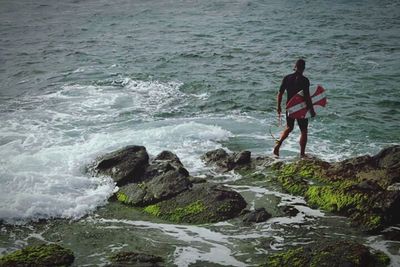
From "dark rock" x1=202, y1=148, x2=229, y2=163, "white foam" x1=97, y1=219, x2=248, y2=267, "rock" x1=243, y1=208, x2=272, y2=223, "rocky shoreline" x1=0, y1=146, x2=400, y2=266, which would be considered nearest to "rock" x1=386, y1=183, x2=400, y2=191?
"rocky shoreline" x1=0, y1=146, x2=400, y2=266

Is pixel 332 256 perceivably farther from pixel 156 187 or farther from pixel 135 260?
pixel 156 187

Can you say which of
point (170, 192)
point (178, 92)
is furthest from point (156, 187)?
point (178, 92)

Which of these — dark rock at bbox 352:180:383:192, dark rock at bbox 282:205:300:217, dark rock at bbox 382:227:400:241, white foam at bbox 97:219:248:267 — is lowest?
white foam at bbox 97:219:248:267

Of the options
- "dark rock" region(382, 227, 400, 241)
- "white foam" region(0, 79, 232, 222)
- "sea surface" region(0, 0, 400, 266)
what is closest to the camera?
"dark rock" region(382, 227, 400, 241)

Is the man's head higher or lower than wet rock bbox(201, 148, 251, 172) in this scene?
higher

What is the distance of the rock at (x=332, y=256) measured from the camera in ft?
18.9

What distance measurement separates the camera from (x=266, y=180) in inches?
361

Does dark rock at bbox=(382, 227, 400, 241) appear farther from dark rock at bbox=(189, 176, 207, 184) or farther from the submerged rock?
dark rock at bbox=(189, 176, 207, 184)

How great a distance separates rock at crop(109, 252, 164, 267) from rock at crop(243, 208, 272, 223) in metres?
1.82

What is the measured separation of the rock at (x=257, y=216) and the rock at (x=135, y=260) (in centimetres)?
182

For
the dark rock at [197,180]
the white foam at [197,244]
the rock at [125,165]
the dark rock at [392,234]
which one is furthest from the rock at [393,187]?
the rock at [125,165]

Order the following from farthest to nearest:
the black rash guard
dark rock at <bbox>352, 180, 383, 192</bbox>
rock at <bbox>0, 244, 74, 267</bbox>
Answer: the black rash guard → dark rock at <bbox>352, 180, 383, 192</bbox> → rock at <bbox>0, 244, 74, 267</bbox>

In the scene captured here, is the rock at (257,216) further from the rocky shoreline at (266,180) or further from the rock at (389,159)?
the rock at (389,159)

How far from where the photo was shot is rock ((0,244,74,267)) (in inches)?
247
